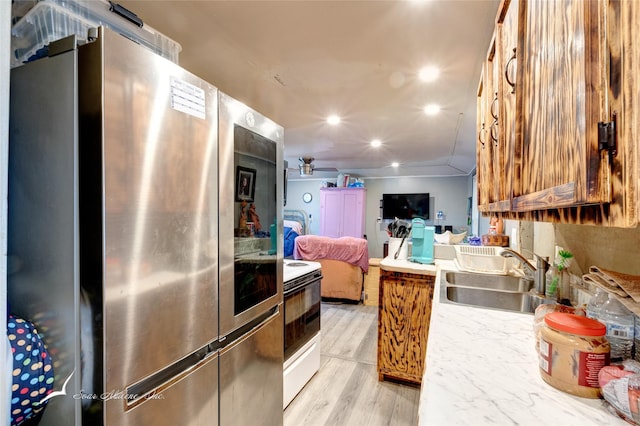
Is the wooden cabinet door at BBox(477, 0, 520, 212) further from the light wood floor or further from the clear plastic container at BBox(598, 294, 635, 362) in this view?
the light wood floor

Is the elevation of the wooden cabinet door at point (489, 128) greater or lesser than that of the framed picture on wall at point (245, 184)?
greater

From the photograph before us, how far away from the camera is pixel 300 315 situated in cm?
209

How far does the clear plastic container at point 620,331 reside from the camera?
728 mm

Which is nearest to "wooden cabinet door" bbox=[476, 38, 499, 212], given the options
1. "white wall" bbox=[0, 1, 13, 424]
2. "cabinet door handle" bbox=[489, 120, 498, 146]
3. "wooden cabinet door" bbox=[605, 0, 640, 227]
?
"cabinet door handle" bbox=[489, 120, 498, 146]

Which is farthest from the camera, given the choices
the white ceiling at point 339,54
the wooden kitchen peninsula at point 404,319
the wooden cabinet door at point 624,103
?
the wooden kitchen peninsula at point 404,319

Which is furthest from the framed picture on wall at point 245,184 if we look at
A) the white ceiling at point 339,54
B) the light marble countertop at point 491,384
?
the light marble countertop at point 491,384

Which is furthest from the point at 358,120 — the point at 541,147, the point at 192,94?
the point at 541,147

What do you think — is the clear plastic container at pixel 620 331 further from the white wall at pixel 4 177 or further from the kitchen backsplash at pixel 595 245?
the white wall at pixel 4 177

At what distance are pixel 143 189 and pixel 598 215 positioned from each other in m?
1.01

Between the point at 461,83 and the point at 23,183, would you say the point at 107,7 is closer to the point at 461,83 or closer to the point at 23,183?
the point at 23,183

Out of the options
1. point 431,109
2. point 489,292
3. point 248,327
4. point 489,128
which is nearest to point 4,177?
point 248,327

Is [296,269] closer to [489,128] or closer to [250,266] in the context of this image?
[250,266]

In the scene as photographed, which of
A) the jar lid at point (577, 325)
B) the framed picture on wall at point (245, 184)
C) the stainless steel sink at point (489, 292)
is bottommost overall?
the stainless steel sink at point (489, 292)

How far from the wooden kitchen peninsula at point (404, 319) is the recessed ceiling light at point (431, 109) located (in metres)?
1.45
